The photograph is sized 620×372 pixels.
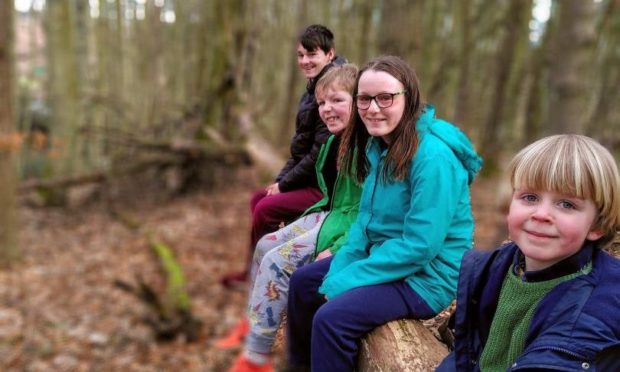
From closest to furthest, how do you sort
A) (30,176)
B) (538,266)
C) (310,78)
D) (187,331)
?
1. (538,266)
2. (310,78)
3. (187,331)
4. (30,176)

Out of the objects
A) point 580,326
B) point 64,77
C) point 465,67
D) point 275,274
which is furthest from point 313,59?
point 64,77

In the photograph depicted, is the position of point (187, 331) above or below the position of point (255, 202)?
below

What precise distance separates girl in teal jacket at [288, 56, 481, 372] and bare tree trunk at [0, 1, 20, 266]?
28.1 feet

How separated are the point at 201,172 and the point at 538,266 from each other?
11.7 m

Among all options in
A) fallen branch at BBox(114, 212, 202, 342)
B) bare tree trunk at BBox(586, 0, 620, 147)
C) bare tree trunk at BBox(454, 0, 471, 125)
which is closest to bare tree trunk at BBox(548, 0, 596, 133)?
fallen branch at BBox(114, 212, 202, 342)

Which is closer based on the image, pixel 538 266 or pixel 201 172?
pixel 538 266

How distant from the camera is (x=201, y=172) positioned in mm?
12836

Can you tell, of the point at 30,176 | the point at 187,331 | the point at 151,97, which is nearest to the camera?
the point at 187,331

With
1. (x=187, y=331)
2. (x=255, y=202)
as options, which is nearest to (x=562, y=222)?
(x=255, y=202)

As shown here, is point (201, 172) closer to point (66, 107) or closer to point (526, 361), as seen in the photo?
point (66, 107)

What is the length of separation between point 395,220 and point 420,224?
0.16 metres

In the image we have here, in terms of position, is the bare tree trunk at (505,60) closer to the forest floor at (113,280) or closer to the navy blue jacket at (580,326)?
the forest floor at (113,280)

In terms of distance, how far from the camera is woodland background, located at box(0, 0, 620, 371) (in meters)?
6.31

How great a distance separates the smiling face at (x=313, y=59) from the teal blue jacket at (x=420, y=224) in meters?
0.37
